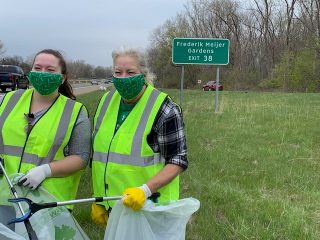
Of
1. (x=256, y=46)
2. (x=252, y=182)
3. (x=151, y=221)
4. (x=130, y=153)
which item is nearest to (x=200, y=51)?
(x=252, y=182)

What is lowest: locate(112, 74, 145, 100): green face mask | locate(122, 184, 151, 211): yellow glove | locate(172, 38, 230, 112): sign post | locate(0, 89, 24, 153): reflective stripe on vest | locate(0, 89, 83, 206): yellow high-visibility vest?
locate(122, 184, 151, 211): yellow glove

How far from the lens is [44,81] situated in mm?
3400

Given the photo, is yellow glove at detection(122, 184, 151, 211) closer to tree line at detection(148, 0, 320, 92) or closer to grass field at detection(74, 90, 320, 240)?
grass field at detection(74, 90, 320, 240)

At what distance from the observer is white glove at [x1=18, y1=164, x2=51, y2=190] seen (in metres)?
3.14

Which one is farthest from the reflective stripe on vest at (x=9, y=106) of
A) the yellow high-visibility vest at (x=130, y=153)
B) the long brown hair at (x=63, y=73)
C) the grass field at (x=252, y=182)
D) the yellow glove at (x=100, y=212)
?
the grass field at (x=252, y=182)

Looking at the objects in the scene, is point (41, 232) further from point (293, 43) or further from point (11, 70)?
point (293, 43)

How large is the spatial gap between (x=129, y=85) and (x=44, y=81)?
0.58 meters

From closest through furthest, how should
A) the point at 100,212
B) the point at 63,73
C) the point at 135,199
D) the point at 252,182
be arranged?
the point at 135,199 → the point at 63,73 → the point at 100,212 → the point at 252,182

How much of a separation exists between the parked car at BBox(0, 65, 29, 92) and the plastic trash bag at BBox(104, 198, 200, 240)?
30.1 metres

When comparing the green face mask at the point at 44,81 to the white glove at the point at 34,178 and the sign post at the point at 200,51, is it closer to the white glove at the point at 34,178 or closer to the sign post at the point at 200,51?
the white glove at the point at 34,178

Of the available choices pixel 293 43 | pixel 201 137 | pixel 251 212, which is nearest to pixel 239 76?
pixel 293 43

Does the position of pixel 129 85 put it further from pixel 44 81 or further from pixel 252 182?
pixel 252 182

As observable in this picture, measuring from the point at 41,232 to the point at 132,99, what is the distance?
106cm

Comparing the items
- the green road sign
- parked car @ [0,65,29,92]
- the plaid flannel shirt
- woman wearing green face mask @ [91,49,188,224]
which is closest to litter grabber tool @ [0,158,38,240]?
woman wearing green face mask @ [91,49,188,224]
